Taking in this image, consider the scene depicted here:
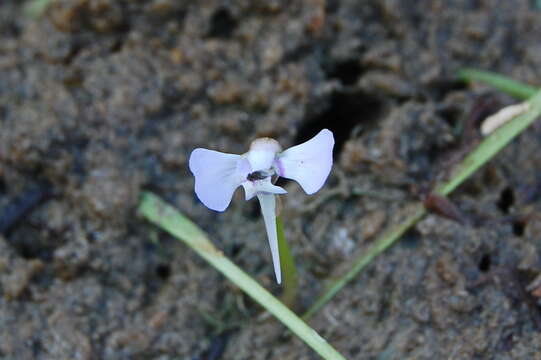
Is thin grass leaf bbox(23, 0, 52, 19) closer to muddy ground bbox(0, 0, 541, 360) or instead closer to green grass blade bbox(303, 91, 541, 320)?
muddy ground bbox(0, 0, 541, 360)

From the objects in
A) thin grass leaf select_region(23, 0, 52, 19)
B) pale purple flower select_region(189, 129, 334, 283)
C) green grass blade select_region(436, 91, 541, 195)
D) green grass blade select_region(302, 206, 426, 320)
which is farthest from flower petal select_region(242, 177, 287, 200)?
thin grass leaf select_region(23, 0, 52, 19)

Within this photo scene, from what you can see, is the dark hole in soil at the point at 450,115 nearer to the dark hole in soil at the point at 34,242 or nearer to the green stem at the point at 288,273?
the green stem at the point at 288,273

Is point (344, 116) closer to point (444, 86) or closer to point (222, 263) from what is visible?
point (444, 86)

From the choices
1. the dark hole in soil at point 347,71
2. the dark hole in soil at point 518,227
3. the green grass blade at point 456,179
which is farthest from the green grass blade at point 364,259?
the dark hole in soil at point 347,71

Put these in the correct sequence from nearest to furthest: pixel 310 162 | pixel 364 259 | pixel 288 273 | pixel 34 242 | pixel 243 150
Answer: pixel 310 162 → pixel 288 273 → pixel 364 259 → pixel 34 242 → pixel 243 150

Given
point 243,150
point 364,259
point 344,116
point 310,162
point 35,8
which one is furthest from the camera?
point 35,8

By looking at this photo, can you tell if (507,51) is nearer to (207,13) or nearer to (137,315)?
(207,13)

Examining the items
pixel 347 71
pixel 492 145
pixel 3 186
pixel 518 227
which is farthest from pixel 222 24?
pixel 518 227
